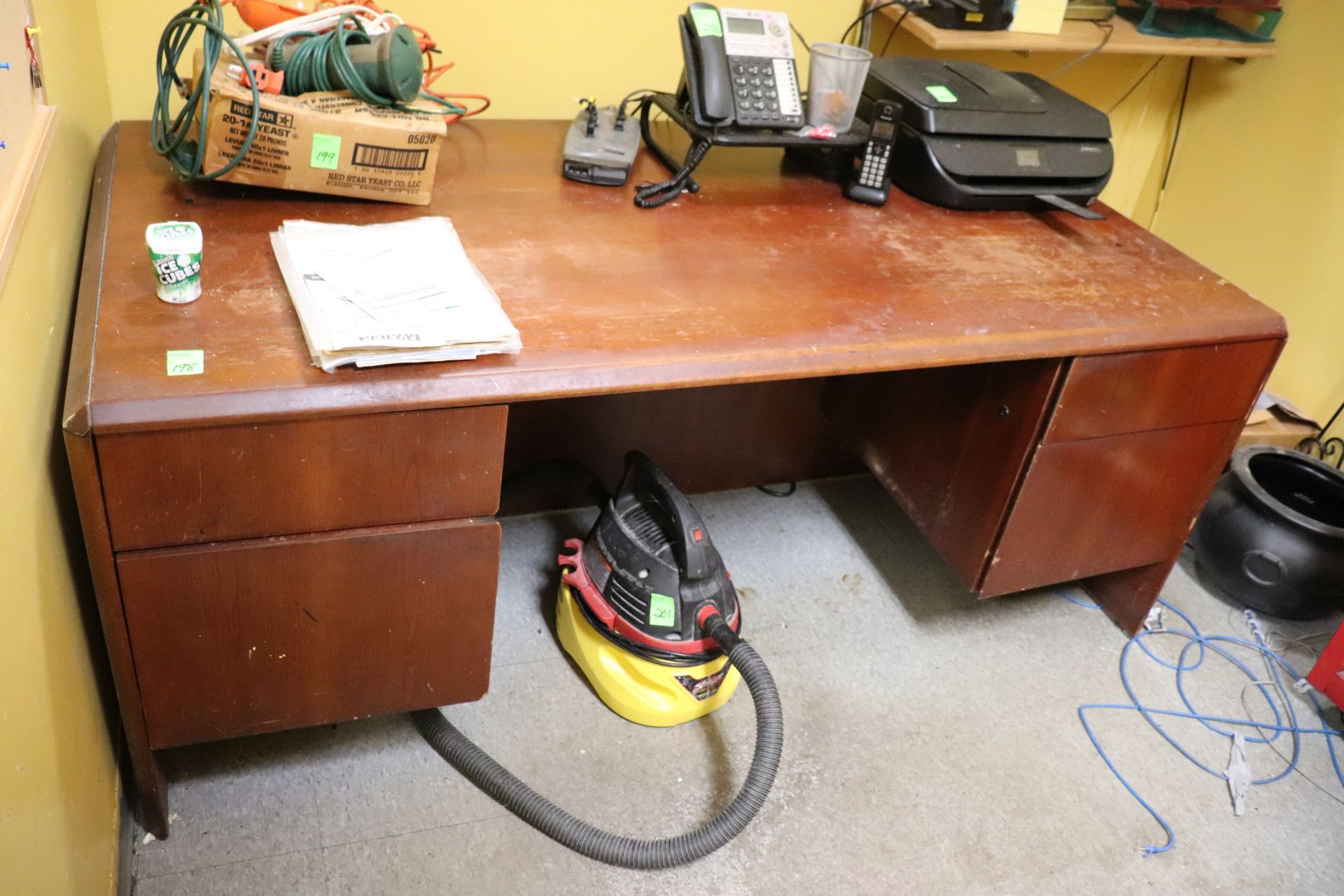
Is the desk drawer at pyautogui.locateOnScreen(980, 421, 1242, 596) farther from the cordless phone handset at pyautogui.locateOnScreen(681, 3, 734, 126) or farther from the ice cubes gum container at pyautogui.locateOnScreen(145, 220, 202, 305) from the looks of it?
the ice cubes gum container at pyautogui.locateOnScreen(145, 220, 202, 305)

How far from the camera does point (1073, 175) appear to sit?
165 centimetres

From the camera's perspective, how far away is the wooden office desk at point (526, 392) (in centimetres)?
103

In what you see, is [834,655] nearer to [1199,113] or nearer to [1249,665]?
[1249,665]

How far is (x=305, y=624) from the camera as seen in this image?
3.83 ft

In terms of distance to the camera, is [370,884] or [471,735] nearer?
[370,884]

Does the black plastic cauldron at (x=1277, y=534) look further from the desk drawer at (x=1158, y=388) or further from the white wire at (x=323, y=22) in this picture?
the white wire at (x=323, y=22)

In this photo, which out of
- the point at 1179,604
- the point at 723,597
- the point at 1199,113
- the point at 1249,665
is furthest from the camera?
the point at 1199,113

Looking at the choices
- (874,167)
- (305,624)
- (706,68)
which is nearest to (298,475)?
(305,624)

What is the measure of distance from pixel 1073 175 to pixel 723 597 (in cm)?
91

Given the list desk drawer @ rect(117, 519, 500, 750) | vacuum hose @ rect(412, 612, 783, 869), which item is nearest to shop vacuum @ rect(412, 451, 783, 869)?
vacuum hose @ rect(412, 612, 783, 869)

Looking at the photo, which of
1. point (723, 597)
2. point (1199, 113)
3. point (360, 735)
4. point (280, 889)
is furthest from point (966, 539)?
point (1199, 113)

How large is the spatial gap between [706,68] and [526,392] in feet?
2.31

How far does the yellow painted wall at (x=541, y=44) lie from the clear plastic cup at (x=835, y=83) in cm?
34

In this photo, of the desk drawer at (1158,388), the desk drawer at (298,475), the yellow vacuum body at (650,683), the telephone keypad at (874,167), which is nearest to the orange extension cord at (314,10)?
the desk drawer at (298,475)
